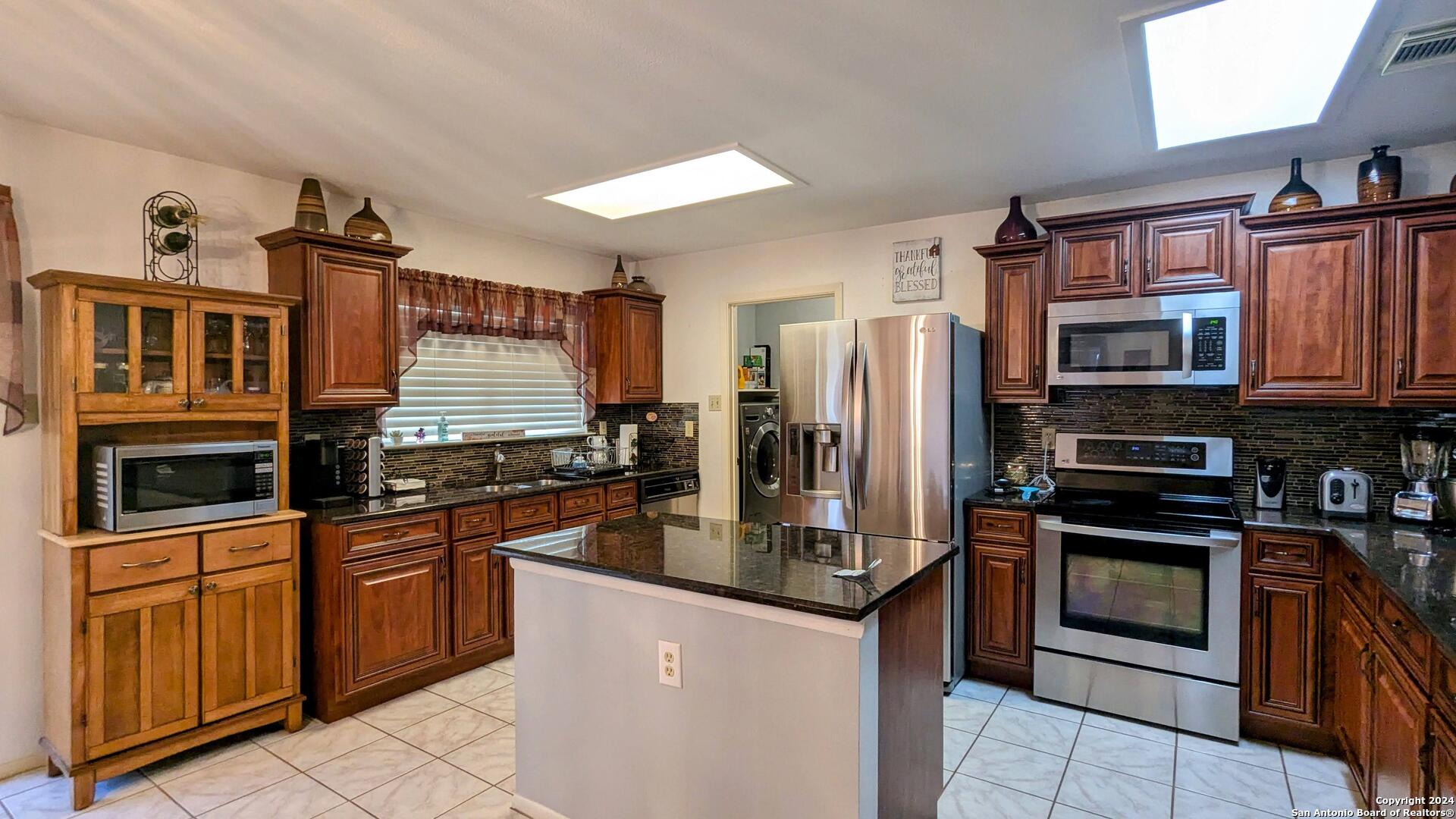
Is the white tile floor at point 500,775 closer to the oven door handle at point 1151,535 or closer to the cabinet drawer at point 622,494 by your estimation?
the oven door handle at point 1151,535

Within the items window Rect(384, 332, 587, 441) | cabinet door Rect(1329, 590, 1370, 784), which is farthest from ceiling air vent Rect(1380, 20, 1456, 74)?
window Rect(384, 332, 587, 441)

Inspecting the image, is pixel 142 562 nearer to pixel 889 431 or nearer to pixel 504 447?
pixel 504 447

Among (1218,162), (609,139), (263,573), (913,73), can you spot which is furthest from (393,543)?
(1218,162)

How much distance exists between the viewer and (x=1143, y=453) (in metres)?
3.46

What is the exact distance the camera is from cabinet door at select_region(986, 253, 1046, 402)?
3.56 meters

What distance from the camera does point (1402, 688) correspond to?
193 cm

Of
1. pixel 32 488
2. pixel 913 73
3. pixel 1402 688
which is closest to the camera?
pixel 1402 688

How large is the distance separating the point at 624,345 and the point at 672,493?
3.68 ft

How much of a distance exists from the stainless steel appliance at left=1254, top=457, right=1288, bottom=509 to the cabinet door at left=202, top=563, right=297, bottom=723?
4400mm

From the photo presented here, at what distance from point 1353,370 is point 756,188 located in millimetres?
2727

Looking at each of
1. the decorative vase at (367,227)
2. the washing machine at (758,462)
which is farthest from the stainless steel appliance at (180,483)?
the washing machine at (758,462)

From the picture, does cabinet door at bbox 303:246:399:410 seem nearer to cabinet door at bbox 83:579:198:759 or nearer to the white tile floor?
cabinet door at bbox 83:579:198:759

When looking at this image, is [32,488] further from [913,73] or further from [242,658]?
[913,73]

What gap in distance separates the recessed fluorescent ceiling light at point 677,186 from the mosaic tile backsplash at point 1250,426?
1.96m
